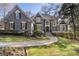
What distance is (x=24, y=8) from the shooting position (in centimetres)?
163

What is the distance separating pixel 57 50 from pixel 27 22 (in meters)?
0.33

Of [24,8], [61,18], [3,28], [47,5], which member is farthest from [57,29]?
[3,28]

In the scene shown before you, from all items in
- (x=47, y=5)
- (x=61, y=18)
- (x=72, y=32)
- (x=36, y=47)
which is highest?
(x=47, y=5)

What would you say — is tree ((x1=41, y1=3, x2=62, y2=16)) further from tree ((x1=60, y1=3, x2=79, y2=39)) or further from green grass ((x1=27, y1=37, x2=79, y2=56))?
green grass ((x1=27, y1=37, x2=79, y2=56))

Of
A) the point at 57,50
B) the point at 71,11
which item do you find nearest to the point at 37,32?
the point at 57,50

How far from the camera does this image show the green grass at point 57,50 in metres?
1.61

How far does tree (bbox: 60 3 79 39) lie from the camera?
5.36 ft

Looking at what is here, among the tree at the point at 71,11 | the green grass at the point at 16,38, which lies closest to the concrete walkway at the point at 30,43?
the green grass at the point at 16,38

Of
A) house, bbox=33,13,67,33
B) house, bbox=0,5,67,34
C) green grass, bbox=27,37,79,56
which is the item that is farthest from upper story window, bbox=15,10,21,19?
green grass, bbox=27,37,79,56

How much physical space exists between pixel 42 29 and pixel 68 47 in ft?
0.83

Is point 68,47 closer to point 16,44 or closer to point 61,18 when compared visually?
point 61,18

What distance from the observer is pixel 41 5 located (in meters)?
1.63

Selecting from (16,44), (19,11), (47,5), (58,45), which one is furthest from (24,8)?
(58,45)

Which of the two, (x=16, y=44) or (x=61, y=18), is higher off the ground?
(x=61, y=18)
